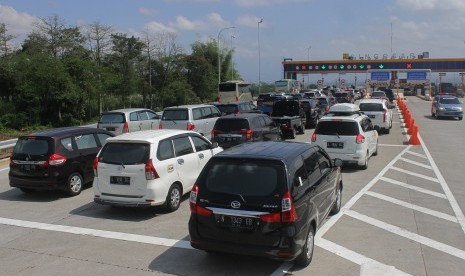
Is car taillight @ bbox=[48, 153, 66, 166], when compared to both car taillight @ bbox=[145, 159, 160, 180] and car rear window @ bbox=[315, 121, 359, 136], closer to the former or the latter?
car taillight @ bbox=[145, 159, 160, 180]

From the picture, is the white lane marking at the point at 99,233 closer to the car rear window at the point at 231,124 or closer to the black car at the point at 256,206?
the black car at the point at 256,206

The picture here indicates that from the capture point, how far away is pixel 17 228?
901 centimetres

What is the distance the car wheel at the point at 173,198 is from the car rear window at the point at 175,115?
925 centimetres

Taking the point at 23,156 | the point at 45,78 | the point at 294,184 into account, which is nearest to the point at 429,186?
the point at 294,184

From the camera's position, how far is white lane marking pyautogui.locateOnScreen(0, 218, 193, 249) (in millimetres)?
7898

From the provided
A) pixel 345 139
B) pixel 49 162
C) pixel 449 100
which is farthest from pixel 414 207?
pixel 449 100

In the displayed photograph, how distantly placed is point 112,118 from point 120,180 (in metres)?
11.0

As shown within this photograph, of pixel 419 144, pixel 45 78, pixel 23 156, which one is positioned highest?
pixel 45 78

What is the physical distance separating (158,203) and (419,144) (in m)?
14.9

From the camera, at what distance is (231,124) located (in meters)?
16.5

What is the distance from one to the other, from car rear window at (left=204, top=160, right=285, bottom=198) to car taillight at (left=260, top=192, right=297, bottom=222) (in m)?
0.16

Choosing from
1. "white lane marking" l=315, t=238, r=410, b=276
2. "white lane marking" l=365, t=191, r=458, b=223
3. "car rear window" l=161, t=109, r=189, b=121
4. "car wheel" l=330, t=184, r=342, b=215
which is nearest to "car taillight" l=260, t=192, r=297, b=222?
"white lane marking" l=315, t=238, r=410, b=276

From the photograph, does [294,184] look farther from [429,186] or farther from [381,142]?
[381,142]

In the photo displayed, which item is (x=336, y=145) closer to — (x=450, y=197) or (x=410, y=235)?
(x=450, y=197)
